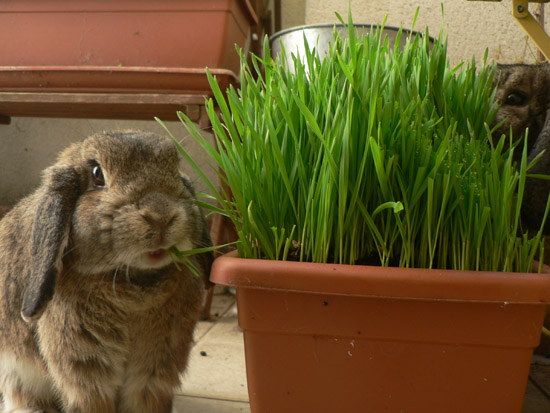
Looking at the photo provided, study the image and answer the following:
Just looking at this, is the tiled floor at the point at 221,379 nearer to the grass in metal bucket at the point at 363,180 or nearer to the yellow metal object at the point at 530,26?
the grass in metal bucket at the point at 363,180

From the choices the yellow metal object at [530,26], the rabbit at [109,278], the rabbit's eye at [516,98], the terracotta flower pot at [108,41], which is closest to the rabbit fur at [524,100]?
the rabbit's eye at [516,98]

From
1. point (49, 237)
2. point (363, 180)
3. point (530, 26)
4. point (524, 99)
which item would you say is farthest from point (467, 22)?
point (49, 237)

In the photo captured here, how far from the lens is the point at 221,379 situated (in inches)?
55.0

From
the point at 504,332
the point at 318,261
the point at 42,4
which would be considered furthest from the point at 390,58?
the point at 42,4

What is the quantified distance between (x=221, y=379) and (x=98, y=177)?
0.73 metres

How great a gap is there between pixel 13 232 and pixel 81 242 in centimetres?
32

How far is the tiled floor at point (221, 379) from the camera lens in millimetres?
1199

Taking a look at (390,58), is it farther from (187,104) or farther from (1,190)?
(1,190)

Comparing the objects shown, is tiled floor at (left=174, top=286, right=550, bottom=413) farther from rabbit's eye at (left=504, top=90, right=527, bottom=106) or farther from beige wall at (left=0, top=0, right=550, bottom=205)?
beige wall at (left=0, top=0, right=550, bottom=205)

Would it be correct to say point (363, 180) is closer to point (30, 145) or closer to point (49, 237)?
point (49, 237)

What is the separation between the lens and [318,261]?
0.83 metres

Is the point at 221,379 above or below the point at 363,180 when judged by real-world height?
below

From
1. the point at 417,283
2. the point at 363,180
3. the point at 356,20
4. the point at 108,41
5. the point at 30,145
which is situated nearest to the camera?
the point at 417,283

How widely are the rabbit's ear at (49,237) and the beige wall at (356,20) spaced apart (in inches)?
62.4
